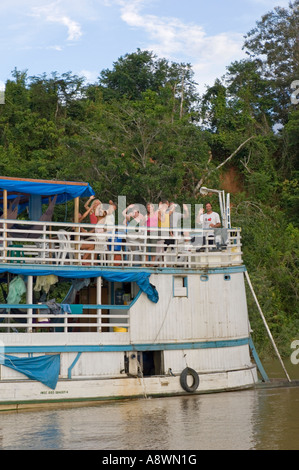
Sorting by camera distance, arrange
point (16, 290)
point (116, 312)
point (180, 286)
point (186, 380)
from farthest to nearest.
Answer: point (116, 312) < point (180, 286) < point (186, 380) < point (16, 290)

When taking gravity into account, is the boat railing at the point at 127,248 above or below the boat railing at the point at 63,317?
above

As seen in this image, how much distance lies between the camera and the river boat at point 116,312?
49.0ft

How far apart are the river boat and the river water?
0.59m

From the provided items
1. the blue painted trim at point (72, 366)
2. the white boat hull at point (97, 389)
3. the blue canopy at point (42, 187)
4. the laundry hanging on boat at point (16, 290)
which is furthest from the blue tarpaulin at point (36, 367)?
the blue canopy at point (42, 187)

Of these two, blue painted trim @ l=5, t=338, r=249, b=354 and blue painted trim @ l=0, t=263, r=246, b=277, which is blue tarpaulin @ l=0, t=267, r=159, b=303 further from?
blue painted trim @ l=5, t=338, r=249, b=354

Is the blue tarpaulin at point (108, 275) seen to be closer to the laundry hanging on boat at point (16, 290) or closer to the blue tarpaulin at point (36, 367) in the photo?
the laundry hanging on boat at point (16, 290)

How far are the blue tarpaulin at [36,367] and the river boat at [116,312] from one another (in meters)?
0.02

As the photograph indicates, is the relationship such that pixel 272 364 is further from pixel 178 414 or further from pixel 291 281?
pixel 178 414

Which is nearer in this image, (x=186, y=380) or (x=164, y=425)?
(x=164, y=425)

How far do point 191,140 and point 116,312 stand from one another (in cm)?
1393

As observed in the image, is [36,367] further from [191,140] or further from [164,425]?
[191,140]

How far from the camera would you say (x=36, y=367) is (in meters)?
14.8

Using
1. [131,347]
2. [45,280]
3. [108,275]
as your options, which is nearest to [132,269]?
[108,275]
